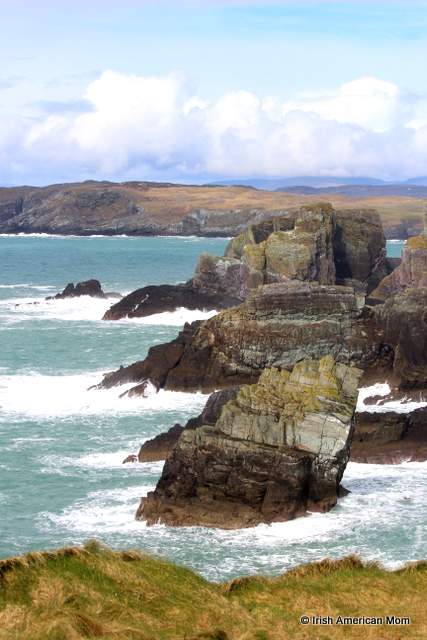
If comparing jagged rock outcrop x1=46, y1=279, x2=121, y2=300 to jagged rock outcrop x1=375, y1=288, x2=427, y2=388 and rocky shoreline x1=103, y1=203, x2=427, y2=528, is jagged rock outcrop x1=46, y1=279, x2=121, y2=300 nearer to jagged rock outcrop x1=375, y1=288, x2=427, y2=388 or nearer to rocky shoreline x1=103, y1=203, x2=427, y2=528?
rocky shoreline x1=103, y1=203, x2=427, y2=528

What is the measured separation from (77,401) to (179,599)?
3000 cm

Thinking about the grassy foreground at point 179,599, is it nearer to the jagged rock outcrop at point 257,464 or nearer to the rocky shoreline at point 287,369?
the jagged rock outcrop at point 257,464

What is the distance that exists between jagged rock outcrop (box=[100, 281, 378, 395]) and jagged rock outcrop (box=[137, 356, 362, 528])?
16658 mm

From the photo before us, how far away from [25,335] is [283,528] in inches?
1714

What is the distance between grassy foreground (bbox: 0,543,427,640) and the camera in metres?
16.0

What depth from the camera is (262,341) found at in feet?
159

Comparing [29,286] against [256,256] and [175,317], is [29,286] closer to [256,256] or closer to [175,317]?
[175,317]

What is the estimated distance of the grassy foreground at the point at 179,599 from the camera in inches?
629

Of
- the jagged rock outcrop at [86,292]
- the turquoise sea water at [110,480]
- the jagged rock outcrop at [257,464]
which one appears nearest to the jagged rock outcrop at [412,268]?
the turquoise sea water at [110,480]

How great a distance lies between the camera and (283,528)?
1121 inches

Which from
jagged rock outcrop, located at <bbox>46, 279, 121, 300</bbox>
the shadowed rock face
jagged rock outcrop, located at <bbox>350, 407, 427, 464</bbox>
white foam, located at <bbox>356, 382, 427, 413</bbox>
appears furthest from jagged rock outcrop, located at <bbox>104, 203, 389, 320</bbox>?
jagged rock outcrop, located at <bbox>350, 407, 427, 464</bbox>

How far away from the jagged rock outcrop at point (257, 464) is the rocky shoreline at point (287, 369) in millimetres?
Result: 33

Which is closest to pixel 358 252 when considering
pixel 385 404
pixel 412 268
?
pixel 412 268

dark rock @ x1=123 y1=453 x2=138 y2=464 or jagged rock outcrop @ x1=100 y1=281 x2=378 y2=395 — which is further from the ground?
jagged rock outcrop @ x1=100 y1=281 x2=378 y2=395
